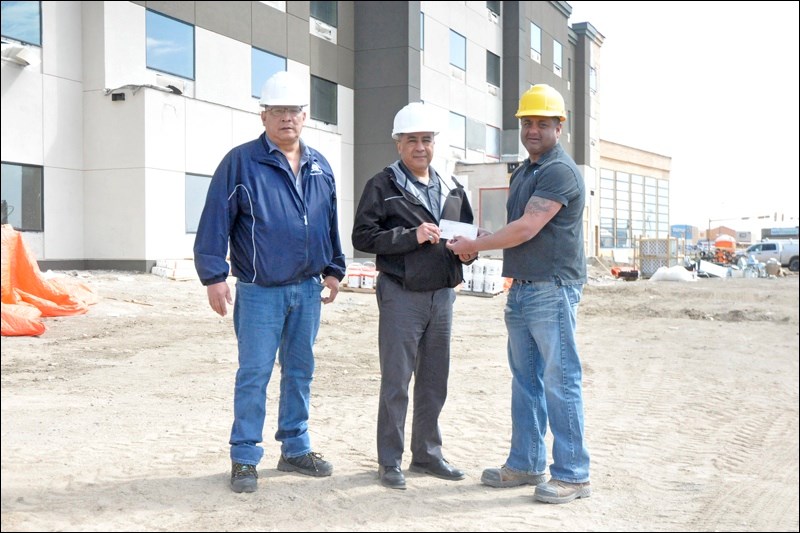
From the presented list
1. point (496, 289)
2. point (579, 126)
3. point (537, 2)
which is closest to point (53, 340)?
point (496, 289)

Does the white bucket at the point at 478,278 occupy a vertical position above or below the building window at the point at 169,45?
below

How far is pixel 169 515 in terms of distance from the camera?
13.6 ft

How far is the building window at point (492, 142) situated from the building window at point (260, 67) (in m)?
13.4

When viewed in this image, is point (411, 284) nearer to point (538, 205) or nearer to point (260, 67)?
point (538, 205)

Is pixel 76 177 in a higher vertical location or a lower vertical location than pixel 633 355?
higher

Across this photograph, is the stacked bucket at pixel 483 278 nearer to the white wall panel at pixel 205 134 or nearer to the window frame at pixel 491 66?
the white wall panel at pixel 205 134

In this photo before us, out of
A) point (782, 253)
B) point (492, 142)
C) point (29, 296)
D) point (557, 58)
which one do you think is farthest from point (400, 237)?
point (782, 253)

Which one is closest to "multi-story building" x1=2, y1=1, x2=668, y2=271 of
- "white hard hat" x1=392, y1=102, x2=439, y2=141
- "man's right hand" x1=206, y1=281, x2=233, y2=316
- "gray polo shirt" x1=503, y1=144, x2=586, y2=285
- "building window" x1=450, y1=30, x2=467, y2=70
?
"building window" x1=450, y1=30, x2=467, y2=70

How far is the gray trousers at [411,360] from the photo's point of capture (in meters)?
4.75

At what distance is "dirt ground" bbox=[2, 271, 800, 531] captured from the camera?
14.0ft

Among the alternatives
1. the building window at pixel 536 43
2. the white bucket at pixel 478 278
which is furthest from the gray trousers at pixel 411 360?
the building window at pixel 536 43

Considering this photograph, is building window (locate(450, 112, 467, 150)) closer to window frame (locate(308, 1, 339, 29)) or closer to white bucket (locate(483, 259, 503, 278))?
window frame (locate(308, 1, 339, 29))

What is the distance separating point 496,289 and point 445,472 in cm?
1520

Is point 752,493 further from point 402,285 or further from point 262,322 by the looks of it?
point 262,322
